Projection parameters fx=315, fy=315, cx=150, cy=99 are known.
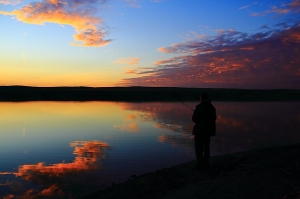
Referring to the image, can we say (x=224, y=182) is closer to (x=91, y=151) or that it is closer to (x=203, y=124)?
(x=203, y=124)

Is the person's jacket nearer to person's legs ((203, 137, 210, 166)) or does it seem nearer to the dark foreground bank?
person's legs ((203, 137, 210, 166))

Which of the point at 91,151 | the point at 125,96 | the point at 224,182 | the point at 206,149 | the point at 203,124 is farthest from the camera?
the point at 125,96

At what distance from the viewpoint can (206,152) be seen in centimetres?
749

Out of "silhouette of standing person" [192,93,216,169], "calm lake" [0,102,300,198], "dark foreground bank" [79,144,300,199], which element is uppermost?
"silhouette of standing person" [192,93,216,169]

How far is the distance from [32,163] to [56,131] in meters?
7.08

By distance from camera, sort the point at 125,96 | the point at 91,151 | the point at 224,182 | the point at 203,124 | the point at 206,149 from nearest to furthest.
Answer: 1. the point at 224,182
2. the point at 203,124
3. the point at 206,149
4. the point at 91,151
5. the point at 125,96

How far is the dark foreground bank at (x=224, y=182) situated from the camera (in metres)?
5.17

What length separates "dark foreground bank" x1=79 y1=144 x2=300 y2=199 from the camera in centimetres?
517

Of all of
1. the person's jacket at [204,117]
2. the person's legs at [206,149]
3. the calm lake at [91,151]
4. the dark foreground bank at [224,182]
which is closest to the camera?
the dark foreground bank at [224,182]

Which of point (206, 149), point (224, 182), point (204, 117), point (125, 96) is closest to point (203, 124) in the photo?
point (204, 117)

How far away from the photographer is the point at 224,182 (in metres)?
5.84

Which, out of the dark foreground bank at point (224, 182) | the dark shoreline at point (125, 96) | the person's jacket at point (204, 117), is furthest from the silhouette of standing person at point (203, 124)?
the dark shoreline at point (125, 96)

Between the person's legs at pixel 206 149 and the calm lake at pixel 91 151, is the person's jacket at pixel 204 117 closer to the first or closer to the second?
the person's legs at pixel 206 149

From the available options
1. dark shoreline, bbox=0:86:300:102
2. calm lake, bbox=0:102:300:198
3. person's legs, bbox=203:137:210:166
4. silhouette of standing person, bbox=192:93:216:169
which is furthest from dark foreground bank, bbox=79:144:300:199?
dark shoreline, bbox=0:86:300:102
